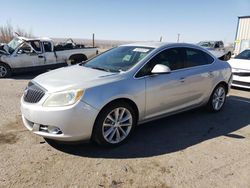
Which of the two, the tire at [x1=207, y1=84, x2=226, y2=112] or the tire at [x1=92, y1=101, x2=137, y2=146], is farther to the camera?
the tire at [x1=207, y1=84, x2=226, y2=112]

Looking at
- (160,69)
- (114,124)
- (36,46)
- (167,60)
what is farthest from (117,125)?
(36,46)

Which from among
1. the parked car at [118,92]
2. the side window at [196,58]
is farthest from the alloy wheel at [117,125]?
the side window at [196,58]

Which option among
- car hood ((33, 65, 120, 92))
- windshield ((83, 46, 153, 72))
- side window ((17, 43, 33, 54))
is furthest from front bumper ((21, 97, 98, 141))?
side window ((17, 43, 33, 54))

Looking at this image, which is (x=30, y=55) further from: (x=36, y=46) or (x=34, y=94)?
(x=34, y=94)

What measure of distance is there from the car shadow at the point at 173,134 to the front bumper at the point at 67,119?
1.21ft

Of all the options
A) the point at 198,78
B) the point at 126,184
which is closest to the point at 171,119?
the point at 198,78

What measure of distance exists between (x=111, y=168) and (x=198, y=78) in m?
2.74

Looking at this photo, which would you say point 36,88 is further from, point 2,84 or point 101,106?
point 2,84

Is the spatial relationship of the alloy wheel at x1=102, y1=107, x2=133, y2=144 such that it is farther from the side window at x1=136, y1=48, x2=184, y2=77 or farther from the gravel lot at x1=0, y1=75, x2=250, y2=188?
the side window at x1=136, y1=48, x2=184, y2=77

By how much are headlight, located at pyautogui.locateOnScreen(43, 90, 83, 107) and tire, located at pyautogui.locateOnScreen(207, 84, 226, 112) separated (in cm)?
340

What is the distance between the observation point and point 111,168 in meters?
3.55

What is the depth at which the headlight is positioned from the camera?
3.65 metres

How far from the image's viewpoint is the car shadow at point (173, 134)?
403 centimetres

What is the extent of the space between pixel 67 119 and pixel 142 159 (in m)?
1.21
